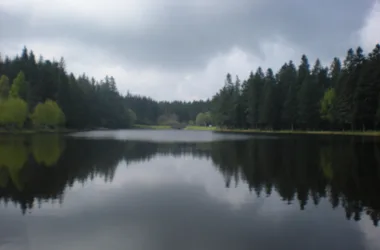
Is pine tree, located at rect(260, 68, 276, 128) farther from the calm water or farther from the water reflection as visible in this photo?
the calm water

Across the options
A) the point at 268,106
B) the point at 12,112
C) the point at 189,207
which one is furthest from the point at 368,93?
the point at 12,112

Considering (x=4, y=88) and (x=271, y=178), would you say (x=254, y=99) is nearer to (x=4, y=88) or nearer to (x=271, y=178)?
(x=4, y=88)

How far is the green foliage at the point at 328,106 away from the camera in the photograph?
9171 cm

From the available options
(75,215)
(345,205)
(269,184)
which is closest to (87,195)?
(75,215)

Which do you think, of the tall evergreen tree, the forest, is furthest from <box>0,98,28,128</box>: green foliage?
the tall evergreen tree

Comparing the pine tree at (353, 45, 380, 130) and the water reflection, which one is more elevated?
the pine tree at (353, 45, 380, 130)

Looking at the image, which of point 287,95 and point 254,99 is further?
point 254,99

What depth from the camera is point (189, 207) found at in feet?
56.7

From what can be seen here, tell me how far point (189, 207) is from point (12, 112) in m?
87.2

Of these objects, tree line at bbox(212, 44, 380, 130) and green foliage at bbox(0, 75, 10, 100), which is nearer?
tree line at bbox(212, 44, 380, 130)

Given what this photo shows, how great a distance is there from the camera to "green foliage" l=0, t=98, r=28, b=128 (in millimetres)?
90500

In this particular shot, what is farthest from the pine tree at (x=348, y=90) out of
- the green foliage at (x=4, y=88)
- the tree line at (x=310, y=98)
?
the green foliage at (x=4, y=88)

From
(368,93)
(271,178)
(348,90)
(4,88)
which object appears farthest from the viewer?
(4,88)

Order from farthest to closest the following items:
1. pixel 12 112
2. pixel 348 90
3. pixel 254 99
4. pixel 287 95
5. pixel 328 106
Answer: pixel 254 99 → pixel 287 95 → pixel 328 106 → pixel 12 112 → pixel 348 90
